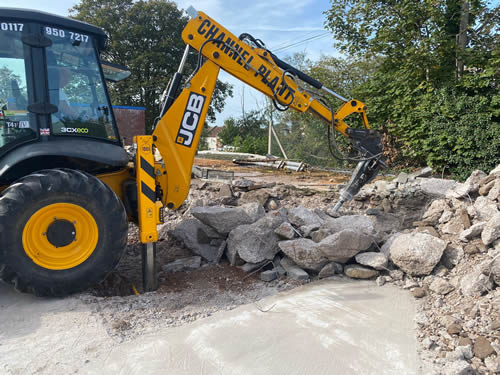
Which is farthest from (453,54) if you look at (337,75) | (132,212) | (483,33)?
(132,212)

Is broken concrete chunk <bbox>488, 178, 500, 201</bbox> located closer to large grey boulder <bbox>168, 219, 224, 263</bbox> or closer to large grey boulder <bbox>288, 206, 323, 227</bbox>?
large grey boulder <bbox>288, 206, 323, 227</bbox>

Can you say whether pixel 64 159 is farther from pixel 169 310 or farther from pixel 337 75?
pixel 337 75

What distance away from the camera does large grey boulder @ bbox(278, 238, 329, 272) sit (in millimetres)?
4141

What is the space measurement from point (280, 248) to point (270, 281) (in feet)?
1.36

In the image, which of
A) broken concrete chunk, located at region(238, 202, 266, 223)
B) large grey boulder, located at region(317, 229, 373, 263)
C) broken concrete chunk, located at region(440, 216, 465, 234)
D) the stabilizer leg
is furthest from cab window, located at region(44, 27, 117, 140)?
broken concrete chunk, located at region(440, 216, 465, 234)

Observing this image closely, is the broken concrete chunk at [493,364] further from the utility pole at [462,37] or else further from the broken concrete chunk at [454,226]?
the utility pole at [462,37]

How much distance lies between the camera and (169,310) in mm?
3395

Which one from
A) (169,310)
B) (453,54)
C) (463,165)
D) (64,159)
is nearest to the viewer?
(169,310)

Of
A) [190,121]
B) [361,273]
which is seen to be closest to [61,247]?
[190,121]

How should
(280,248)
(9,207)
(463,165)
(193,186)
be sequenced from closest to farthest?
(9,207)
(280,248)
(193,186)
(463,165)

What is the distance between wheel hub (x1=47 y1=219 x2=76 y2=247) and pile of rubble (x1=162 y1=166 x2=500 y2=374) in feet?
4.81

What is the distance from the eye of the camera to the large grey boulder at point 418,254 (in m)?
3.82

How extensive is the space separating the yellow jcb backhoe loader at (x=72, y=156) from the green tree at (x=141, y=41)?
61.9 ft

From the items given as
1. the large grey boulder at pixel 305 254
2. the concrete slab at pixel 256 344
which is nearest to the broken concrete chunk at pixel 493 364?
the concrete slab at pixel 256 344
